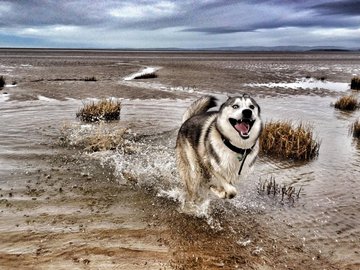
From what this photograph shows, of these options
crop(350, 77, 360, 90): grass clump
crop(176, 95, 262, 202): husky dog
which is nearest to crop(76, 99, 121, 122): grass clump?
crop(176, 95, 262, 202): husky dog

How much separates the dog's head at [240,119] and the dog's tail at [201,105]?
1112 mm

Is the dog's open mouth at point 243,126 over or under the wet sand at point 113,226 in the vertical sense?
over

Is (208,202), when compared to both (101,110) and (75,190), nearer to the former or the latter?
(75,190)

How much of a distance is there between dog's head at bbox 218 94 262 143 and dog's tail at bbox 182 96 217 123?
1.11m

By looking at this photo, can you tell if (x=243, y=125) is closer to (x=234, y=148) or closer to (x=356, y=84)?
(x=234, y=148)

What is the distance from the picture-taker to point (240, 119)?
434 centimetres

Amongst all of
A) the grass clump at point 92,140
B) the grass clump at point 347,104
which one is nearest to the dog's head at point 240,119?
the grass clump at point 92,140

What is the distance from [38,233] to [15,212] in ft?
2.33

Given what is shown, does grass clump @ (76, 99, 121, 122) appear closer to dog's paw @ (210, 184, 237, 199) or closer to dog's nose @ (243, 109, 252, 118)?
dog's paw @ (210, 184, 237, 199)

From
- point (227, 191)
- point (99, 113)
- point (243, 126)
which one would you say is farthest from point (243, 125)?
point (99, 113)

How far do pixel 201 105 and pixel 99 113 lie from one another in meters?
5.78

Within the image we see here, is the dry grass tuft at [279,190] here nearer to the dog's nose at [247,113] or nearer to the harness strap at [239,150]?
the harness strap at [239,150]

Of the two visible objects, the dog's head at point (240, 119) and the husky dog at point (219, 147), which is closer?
the dog's head at point (240, 119)

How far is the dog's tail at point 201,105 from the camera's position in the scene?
578 cm
